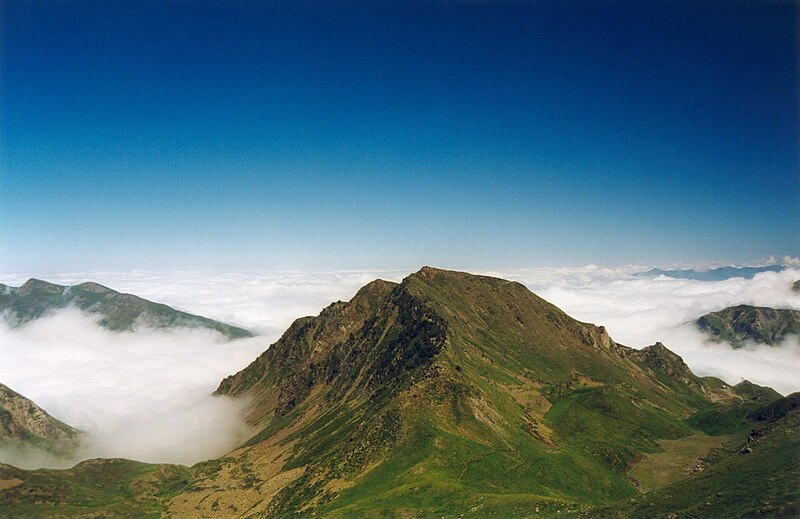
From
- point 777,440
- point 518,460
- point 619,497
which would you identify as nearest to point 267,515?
point 518,460

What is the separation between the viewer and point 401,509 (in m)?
151

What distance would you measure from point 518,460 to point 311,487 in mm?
94496

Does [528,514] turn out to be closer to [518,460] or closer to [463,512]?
[463,512]

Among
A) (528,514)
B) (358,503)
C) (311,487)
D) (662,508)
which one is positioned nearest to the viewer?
(662,508)

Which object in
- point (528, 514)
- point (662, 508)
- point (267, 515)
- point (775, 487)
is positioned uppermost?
point (775, 487)

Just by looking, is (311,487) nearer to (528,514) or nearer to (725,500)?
(528,514)

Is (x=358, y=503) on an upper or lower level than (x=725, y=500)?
lower

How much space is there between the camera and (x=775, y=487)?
102062 mm

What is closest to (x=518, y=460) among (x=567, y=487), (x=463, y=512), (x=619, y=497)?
(x=567, y=487)

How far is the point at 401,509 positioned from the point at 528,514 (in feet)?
148

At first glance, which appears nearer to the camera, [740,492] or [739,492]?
[740,492]

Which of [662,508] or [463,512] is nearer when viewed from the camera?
[662,508]

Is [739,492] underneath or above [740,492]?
underneath

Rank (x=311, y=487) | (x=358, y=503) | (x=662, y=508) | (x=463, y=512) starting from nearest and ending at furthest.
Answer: (x=662, y=508) → (x=463, y=512) → (x=358, y=503) → (x=311, y=487)
